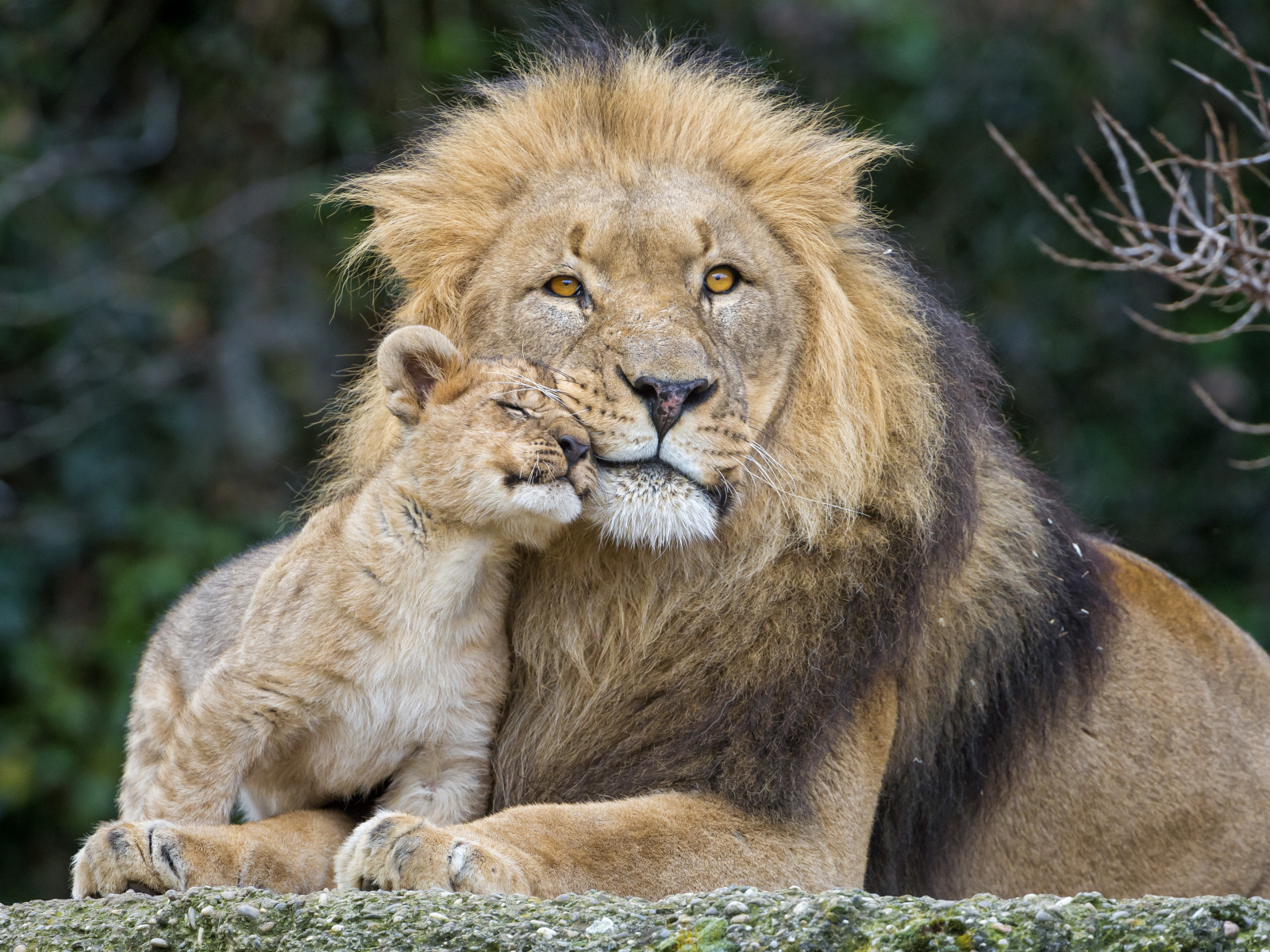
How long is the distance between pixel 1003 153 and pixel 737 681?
527 cm

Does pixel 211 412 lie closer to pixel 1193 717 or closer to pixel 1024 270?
pixel 1024 270

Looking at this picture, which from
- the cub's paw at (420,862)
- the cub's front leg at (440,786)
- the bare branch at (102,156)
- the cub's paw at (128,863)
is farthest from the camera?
the bare branch at (102,156)

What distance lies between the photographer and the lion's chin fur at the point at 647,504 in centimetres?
284

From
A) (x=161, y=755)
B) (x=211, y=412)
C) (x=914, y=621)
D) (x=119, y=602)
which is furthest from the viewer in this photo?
(x=211, y=412)

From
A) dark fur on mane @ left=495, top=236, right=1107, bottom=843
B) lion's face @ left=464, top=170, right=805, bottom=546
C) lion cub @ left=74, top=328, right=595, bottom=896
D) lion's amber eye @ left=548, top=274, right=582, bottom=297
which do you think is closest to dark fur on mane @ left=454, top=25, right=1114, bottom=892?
dark fur on mane @ left=495, top=236, right=1107, bottom=843

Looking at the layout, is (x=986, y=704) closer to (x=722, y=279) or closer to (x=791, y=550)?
(x=791, y=550)

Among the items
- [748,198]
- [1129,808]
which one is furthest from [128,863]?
[1129,808]

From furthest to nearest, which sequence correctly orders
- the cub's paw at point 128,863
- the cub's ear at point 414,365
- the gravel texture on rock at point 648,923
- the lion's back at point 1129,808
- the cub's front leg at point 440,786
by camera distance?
the lion's back at point 1129,808 → the cub's front leg at point 440,786 → the cub's ear at point 414,365 → the cub's paw at point 128,863 → the gravel texture on rock at point 648,923

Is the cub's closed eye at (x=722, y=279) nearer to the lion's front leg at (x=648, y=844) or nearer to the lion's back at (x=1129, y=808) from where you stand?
the lion's front leg at (x=648, y=844)

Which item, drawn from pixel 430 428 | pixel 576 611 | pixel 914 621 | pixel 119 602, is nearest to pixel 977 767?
pixel 914 621

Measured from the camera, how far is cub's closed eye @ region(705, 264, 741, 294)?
3141mm

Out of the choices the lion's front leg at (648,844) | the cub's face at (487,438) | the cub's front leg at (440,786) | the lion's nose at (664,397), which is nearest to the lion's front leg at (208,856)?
the cub's front leg at (440,786)

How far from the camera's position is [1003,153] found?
7.71m

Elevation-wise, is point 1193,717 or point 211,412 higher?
point 211,412
